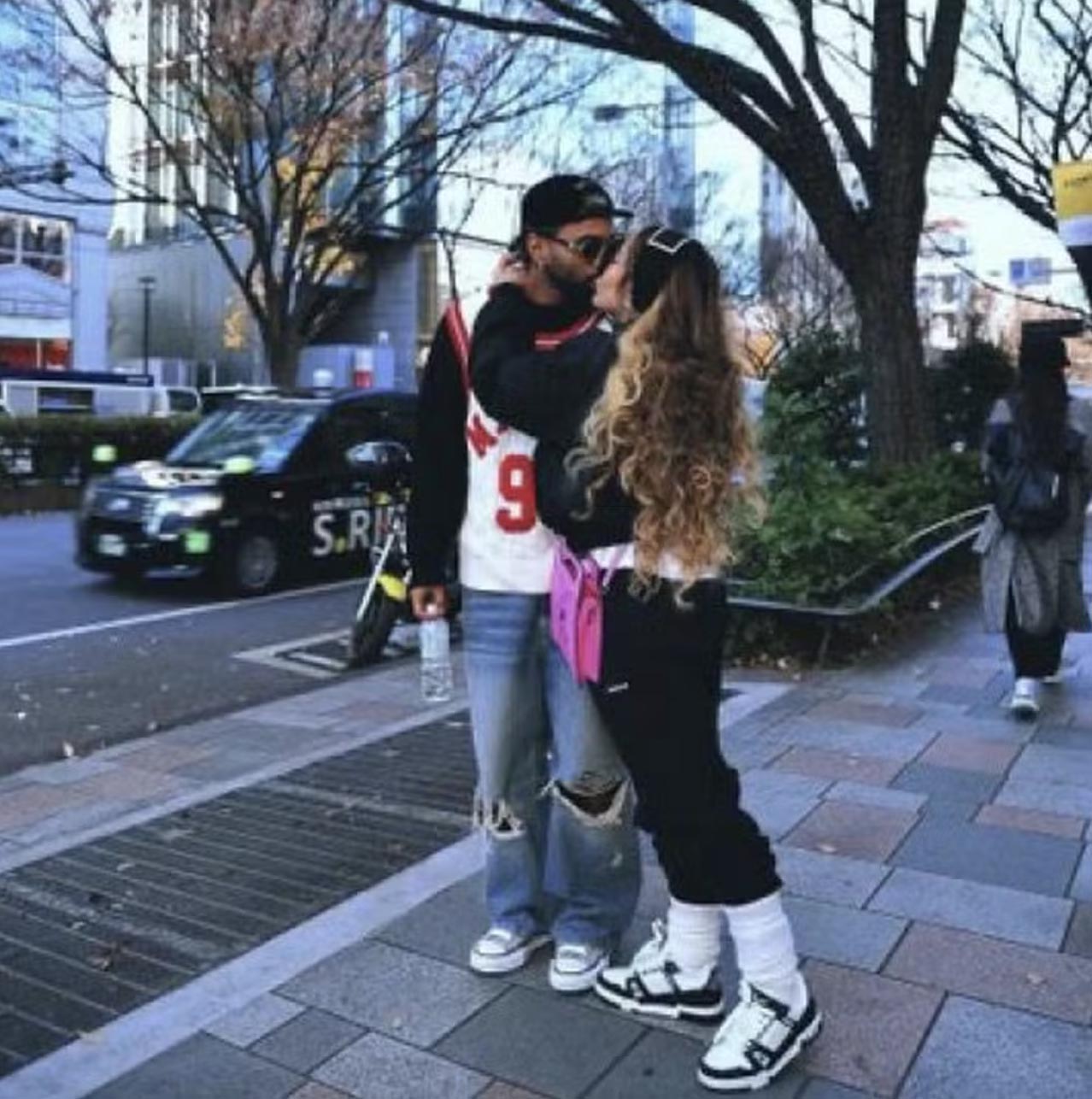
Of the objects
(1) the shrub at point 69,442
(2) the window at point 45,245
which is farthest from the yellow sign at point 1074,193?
(2) the window at point 45,245

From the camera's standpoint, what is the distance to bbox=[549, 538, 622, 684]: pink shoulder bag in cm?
291

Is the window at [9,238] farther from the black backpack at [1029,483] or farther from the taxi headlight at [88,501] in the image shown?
the black backpack at [1029,483]

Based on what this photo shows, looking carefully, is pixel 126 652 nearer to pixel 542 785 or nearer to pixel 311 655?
pixel 311 655

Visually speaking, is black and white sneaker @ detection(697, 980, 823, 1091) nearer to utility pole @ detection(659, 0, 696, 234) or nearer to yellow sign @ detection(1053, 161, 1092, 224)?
yellow sign @ detection(1053, 161, 1092, 224)

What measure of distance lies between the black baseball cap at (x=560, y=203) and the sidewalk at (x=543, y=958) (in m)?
1.81

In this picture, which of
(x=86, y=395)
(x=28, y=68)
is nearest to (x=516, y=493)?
(x=28, y=68)

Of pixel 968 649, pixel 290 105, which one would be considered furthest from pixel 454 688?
pixel 290 105

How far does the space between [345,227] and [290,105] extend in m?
3.67

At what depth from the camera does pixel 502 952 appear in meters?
3.42

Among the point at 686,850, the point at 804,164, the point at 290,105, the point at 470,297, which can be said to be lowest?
the point at 686,850

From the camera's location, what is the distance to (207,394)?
30844mm

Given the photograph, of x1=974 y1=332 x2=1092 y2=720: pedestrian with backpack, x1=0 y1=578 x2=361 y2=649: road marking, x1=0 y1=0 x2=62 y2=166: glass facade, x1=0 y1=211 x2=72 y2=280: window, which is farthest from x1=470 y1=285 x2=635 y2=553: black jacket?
x1=0 y1=211 x2=72 y2=280: window

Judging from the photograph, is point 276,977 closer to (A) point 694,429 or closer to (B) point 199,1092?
(B) point 199,1092

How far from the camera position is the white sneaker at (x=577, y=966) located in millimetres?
3273
